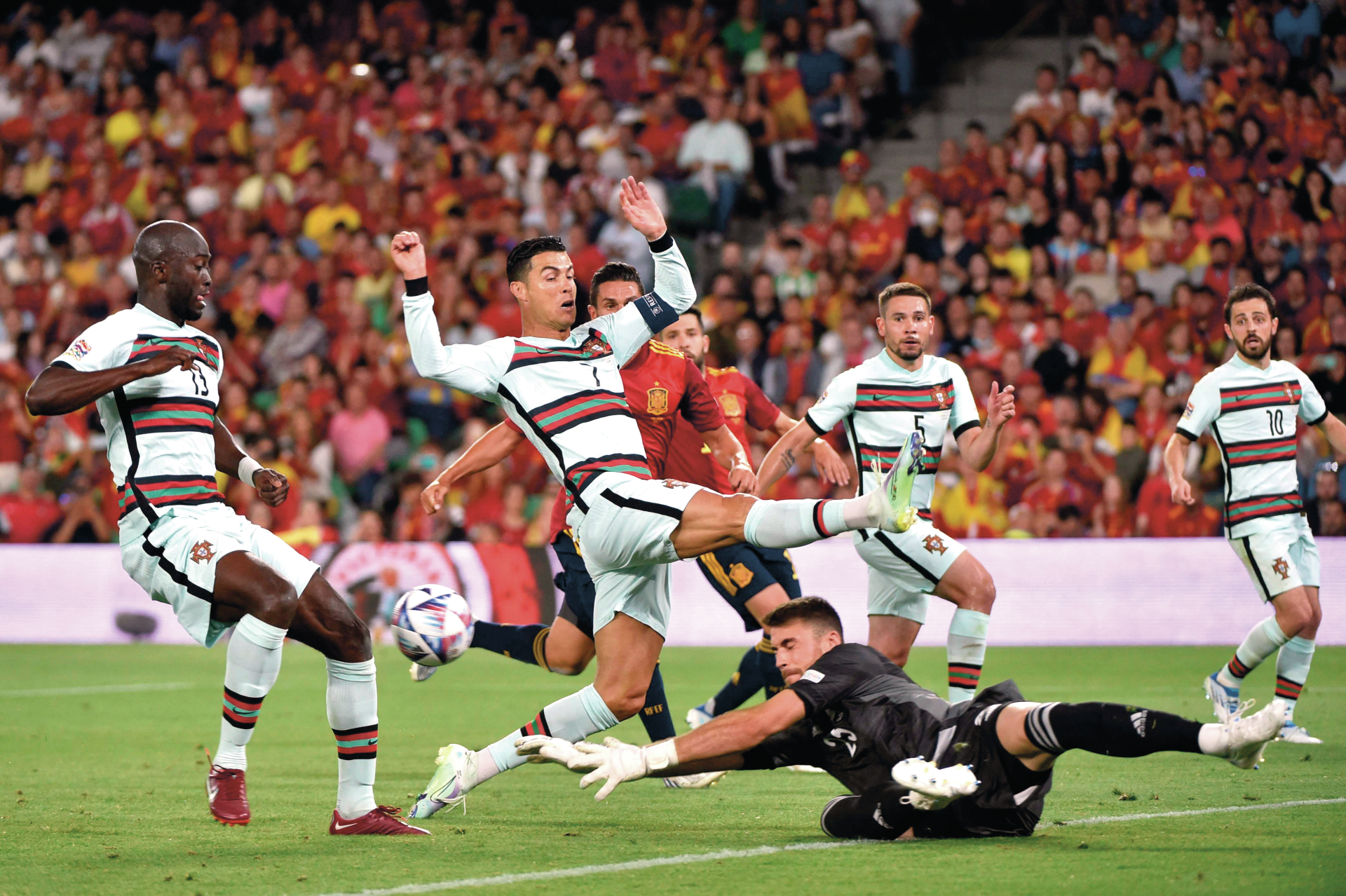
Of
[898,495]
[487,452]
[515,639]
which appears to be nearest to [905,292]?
[487,452]

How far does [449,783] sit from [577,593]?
138 cm

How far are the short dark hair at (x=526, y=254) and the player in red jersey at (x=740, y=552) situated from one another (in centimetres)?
166

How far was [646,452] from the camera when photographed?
7266 millimetres

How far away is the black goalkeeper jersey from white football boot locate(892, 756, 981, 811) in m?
0.26

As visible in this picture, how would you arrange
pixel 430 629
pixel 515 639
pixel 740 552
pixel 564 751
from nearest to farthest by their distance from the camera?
1. pixel 564 751
2. pixel 430 629
3. pixel 515 639
4. pixel 740 552

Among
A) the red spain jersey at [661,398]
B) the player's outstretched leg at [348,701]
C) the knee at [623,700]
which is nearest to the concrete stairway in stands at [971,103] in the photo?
the red spain jersey at [661,398]

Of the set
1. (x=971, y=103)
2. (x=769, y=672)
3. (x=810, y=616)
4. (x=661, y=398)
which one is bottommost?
(x=769, y=672)

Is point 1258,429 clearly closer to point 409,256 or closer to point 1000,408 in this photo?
point 1000,408

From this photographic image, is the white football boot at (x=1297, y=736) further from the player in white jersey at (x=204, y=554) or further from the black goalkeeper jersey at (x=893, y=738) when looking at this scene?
the player in white jersey at (x=204, y=554)

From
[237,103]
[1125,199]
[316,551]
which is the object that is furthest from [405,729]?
[237,103]

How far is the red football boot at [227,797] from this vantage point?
233 inches

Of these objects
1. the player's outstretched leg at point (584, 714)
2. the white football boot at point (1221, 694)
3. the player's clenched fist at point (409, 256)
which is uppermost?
the player's clenched fist at point (409, 256)

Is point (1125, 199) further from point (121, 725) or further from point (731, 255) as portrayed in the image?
point (121, 725)

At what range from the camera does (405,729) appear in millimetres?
9320
